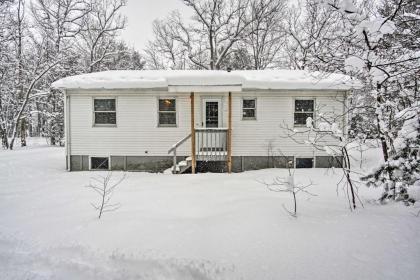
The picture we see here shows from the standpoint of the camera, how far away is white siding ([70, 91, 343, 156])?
9.73m

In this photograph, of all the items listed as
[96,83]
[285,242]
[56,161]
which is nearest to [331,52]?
[285,242]

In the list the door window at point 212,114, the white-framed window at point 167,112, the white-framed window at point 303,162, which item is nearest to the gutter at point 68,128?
the white-framed window at point 167,112

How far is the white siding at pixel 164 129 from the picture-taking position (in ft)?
31.9

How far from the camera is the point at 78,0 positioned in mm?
19641

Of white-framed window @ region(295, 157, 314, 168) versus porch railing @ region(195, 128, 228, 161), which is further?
white-framed window @ region(295, 157, 314, 168)

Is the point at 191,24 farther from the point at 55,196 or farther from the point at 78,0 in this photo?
the point at 55,196

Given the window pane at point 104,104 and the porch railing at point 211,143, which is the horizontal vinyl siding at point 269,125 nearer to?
the porch railing at point 211,143

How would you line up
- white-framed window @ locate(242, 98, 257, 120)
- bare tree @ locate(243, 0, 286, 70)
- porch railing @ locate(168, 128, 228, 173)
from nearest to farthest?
1. porch railing @ locate(168, 128, 228, 173)
2. white-framed window @ locate(242, 98, 257, 120)
3. bare tree @ locate(243, 0, 286, 70)

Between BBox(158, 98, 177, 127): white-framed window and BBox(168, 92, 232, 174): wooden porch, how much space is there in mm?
876

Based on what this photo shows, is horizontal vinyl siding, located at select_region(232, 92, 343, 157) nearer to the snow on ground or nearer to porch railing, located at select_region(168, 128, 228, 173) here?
porch railing, located at select_region(168, 128, 228, 173)

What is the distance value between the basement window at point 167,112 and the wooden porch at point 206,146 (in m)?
0.88

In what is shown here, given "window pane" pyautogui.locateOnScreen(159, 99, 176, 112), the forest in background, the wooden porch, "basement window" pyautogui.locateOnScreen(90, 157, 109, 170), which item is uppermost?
the forest in background

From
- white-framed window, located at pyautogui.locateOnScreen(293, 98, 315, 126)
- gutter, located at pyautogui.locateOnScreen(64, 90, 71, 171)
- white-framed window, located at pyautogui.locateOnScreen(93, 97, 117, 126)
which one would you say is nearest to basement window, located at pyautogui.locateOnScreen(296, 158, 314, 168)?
white-framed window, located at pyautogui.locateOnScreen(293, 98, 315, 126)

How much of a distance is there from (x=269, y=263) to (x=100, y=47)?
24.9 m
